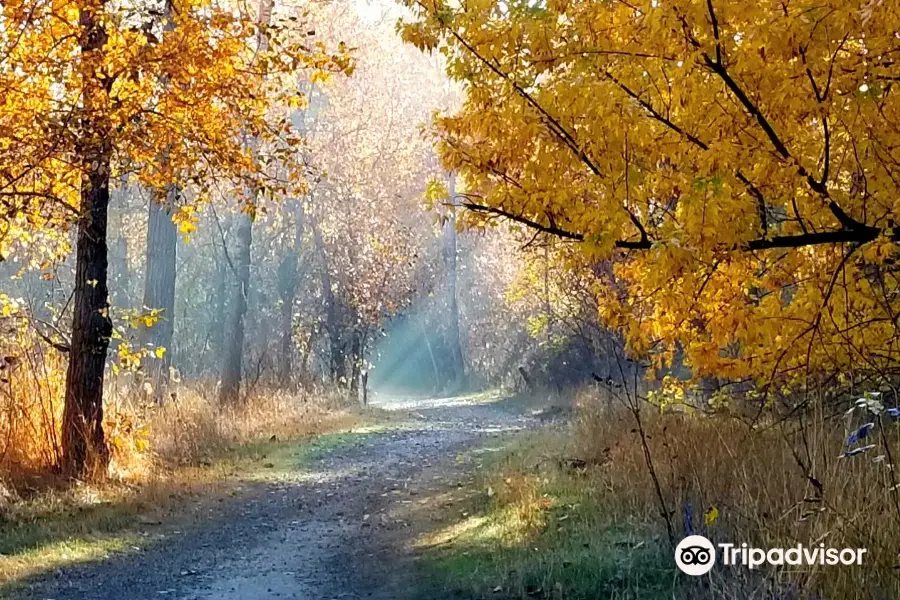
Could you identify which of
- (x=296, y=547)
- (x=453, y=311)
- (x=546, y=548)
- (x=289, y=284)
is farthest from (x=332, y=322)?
(x=546, y=548)

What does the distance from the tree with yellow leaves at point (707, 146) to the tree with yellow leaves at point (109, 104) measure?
3554mm

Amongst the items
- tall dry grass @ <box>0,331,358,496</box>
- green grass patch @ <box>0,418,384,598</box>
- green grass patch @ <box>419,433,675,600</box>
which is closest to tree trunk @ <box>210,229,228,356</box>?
tall dry grass @ <box>0,331,358,496</box>

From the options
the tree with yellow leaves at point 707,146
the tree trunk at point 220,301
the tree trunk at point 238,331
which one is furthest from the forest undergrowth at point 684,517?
the tree trunk at point 220,301

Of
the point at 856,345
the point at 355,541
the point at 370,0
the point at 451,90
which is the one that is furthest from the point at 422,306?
the point at 856,345

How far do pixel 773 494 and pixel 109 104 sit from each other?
6.51 meters

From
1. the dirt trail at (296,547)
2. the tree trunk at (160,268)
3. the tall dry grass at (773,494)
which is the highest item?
the tree trunk at (160,268)

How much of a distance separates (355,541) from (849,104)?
5753 millimetres

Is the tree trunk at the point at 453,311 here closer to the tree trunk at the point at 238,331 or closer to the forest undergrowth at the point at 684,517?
the tree trunk at the point at 238,331

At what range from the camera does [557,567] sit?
6.09 metres

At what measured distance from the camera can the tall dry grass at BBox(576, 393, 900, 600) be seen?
14.9 ft

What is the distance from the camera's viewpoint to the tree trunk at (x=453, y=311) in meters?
39.0

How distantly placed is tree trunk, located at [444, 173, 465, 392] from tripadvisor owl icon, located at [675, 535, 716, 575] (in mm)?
31057

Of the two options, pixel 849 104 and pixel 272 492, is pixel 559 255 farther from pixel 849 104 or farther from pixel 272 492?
pixel 272 492

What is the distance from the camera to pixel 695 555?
533 cm
